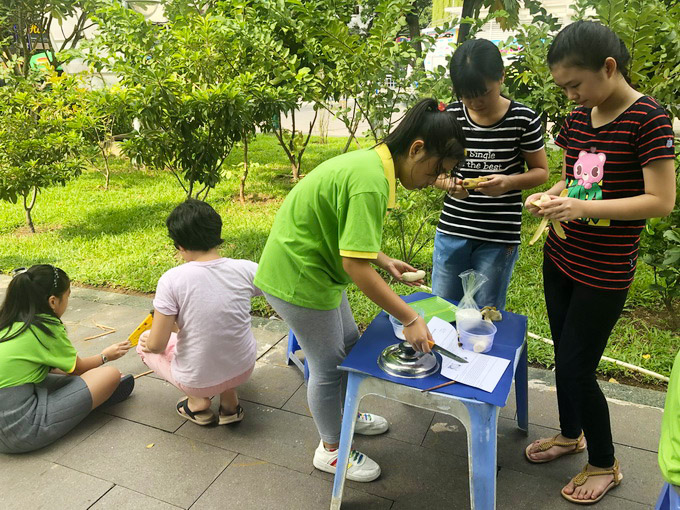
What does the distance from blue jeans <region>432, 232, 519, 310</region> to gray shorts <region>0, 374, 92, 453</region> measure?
1803mm

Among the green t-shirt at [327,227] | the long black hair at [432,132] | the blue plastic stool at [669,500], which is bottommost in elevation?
the blue plastic stool at [669,500]

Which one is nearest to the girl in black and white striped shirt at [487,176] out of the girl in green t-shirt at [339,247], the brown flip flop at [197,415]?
the girl in green t-shirt at [339,247]

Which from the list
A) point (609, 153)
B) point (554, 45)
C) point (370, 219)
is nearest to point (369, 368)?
point (370, 219)

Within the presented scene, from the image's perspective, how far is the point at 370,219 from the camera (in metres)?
1.53

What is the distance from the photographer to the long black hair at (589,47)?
5.05ft

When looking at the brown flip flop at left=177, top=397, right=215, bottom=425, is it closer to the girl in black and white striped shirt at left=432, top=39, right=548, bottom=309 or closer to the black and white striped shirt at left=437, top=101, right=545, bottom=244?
the girl in black and white striped shirt at left=432, top=39, right=548, bottom=309

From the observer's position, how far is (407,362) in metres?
1.74

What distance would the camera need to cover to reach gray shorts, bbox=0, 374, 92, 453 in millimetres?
2195

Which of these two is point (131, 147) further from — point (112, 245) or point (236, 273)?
point (236, 273)

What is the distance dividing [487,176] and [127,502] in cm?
199

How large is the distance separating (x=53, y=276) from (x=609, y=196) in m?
2.30

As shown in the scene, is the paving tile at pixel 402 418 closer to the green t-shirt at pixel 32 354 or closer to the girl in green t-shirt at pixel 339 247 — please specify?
the girl in green t-shirt at pixel 339 247

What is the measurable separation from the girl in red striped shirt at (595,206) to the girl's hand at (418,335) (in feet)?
1.83

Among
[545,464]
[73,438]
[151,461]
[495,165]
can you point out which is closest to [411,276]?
[495,165]
